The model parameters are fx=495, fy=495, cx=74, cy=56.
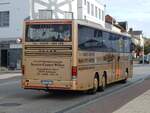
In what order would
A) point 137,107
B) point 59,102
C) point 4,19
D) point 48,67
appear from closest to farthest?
point 137,107 < point 59,102 < point 48,67 < point 4,19

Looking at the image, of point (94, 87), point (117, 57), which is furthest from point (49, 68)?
point (117, 57)

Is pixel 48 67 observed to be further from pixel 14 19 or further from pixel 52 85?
pixel 14 19

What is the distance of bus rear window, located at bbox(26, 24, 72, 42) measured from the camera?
18906 millimetres

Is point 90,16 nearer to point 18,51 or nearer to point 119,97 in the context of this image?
point 18,51

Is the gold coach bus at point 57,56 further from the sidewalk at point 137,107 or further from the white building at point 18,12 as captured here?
the white building at point 18,12

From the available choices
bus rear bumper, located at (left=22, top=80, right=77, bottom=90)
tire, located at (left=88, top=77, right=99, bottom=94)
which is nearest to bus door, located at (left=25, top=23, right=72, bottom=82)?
bus rear bumper, located at (left=22, top=80, right=77, bottom=90)

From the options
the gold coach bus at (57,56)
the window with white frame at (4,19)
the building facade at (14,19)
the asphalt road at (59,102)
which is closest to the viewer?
the asphalt road at (59,102)

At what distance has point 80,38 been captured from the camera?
63.3 ft

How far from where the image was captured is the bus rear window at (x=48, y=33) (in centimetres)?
1891

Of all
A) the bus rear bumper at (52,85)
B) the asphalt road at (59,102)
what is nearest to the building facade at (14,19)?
the asphalt road at (59,102)

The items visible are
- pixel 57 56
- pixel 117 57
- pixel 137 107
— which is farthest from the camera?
pixel 117 57

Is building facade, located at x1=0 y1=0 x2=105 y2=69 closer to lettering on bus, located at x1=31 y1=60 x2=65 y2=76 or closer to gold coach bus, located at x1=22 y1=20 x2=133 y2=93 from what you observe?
gold coach bus, located at x1=22 y1=20 x2=133 y2=93

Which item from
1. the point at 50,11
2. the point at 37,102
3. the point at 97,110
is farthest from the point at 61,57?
the point at 50,11

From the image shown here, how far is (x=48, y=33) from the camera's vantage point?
62.7 ft
